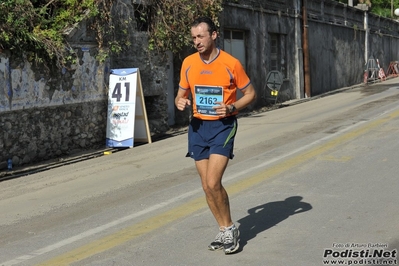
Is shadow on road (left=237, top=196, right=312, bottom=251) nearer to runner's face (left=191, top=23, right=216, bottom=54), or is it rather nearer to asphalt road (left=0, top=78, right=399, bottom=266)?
asphalt road (left=0, top=78, right=399, bottom=266)

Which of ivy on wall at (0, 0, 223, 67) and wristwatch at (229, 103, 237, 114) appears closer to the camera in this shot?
wristwatch at (229, 103, 237, 114)

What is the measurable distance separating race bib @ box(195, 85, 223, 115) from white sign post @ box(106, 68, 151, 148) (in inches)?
333

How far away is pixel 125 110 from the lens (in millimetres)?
14625

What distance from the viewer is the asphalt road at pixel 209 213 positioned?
19.9 ft

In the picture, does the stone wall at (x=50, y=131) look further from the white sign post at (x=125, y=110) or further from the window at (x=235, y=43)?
the window at (x=235, y=43)

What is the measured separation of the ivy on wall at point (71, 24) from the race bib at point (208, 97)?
7117 mm

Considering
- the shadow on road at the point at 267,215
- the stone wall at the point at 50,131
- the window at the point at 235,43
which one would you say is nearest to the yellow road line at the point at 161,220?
the shadow on road at the point at 267,215

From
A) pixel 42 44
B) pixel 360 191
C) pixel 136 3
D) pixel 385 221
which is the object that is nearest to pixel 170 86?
pixel 136 3

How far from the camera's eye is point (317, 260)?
5.68m

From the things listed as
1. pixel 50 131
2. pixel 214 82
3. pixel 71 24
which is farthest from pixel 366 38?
pixel 214 82

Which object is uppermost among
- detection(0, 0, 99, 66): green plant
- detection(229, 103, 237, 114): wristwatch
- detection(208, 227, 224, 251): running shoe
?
detection(0, 0, 99, 66): green plant

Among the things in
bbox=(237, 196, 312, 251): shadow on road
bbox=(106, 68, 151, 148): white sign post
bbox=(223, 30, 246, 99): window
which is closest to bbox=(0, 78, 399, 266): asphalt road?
bbox=(237, 196, 312, 251): shadow on road

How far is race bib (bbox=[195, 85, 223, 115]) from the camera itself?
19.5 feet

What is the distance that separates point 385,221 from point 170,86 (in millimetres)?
12116
